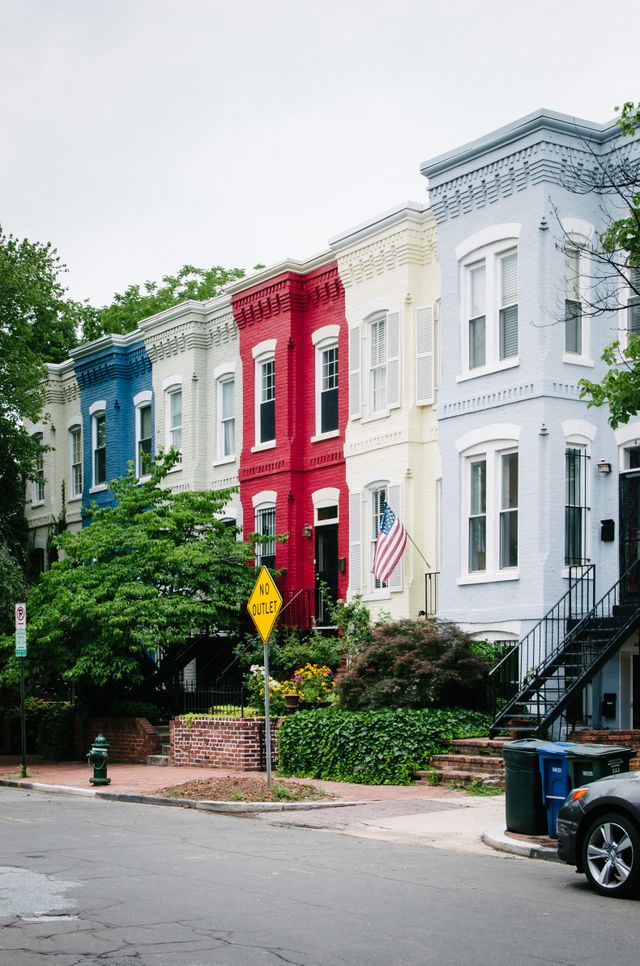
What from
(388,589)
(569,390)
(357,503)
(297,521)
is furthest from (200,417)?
(569,390)

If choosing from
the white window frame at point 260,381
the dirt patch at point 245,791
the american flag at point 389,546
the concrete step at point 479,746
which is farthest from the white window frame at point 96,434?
the concrete step at point 479,746

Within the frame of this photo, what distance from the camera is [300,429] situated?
90.4 feet

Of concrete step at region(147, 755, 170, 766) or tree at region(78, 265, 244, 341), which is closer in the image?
Answer: concrete step at region(147, 755, 170, 766)

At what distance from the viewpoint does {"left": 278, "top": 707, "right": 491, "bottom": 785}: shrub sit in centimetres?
1825

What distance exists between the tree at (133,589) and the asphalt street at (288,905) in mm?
10002

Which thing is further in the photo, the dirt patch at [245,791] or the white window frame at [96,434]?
the white window frame at [96,434]

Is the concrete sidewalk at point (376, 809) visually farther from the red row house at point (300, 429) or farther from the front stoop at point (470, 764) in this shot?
the red row house at point (300, 429)

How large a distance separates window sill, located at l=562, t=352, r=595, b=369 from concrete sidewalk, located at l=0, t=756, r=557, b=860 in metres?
7.47

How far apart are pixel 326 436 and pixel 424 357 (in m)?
3.56

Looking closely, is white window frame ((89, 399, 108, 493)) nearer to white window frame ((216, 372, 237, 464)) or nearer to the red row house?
white window frame ((216, 372, 237, 464))

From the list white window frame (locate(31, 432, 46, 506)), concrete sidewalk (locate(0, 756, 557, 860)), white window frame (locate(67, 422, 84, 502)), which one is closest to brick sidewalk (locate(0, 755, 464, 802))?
concrete sidewalk (locate(0, 756, 557, 860))

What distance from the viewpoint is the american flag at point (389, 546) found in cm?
2316

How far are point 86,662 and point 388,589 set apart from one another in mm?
5927

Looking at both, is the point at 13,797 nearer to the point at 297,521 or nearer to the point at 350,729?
the point at 350,729
